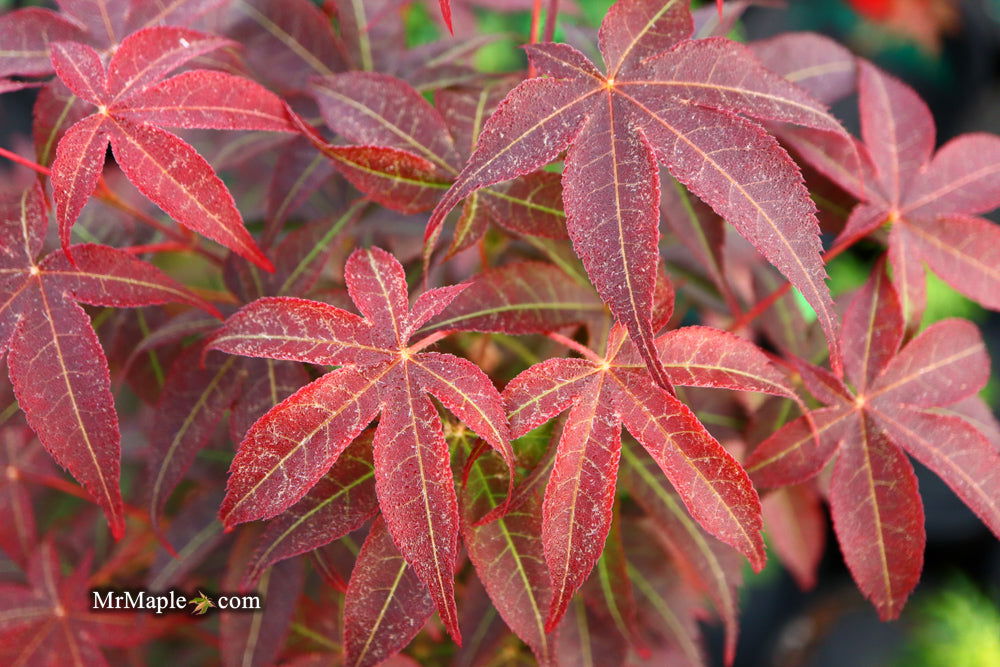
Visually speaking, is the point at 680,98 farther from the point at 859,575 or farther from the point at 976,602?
the point at 976,602

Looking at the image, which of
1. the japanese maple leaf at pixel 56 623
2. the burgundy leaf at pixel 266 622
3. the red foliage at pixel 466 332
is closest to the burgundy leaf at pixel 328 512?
the red foliage at pixel 466 332

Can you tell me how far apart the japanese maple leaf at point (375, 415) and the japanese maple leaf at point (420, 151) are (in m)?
0.08

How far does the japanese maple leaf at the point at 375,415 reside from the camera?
0.39 meters

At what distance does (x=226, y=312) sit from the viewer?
22.3 inches

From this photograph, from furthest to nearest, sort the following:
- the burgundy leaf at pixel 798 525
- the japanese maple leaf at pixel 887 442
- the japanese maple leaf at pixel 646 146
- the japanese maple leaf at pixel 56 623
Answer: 1. the burgundy leaf at pixel 798 525
2. the japanese maple leaf at pixel 56 623
3. the japanese maple leaf at pixel 887 442
4. the japanese maple leaf at pixel 646 146

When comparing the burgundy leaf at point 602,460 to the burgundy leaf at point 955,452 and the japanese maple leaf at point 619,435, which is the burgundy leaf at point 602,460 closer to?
the japanese maple leaf at point 619,435

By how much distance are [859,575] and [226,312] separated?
45 cm

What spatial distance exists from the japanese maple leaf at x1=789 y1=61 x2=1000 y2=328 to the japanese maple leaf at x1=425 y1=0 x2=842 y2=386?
0.14 meters

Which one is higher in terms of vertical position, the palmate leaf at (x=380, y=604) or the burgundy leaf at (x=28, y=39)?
the burgundy leaf at (x=28, y=39)

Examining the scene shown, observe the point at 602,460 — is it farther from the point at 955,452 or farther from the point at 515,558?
the point at 955,452

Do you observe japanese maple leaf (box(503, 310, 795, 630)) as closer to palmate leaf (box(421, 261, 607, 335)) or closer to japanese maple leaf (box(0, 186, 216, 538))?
palmate leaf (box(421, 261, 607, 335))

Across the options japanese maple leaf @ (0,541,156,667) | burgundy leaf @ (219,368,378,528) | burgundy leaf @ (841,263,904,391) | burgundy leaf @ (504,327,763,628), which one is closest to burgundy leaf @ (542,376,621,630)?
burgundy leaf @ (504,327,763,628)

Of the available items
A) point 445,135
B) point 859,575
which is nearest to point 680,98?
point 445,135

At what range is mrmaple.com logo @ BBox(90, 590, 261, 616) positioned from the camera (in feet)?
1.81
